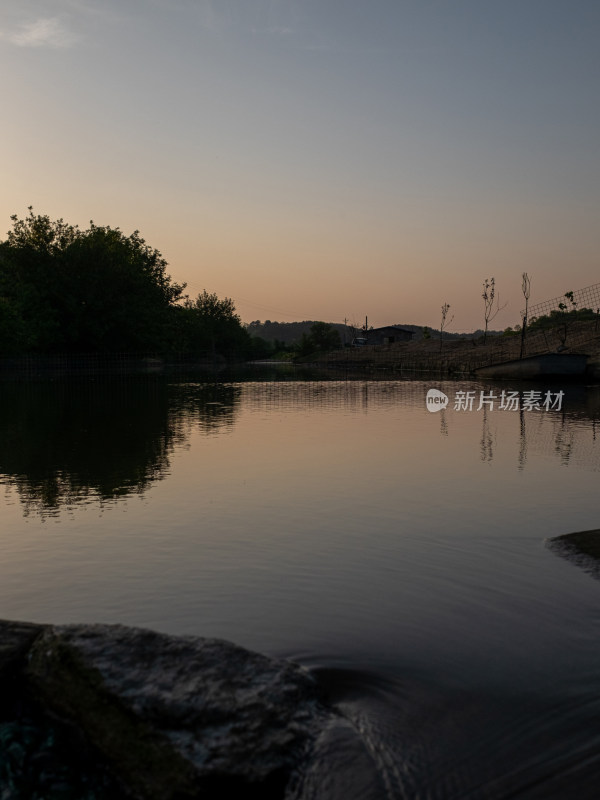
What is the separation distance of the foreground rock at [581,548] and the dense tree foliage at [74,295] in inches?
2524

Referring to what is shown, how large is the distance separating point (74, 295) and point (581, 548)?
236 feet

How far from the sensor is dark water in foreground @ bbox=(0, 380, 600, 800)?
521cm

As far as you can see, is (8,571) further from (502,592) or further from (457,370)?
(457,370)

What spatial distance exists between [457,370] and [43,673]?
7875cm

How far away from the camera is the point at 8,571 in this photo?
30.0ft

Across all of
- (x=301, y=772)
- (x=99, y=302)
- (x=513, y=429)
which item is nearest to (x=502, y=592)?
(x=301, y=772)

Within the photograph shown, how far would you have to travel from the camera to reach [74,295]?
74.2m

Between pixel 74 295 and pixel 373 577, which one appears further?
pixel 74 295

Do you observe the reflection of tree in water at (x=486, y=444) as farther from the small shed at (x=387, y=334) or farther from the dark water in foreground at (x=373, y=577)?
the small shed at (x=387, y=334)
